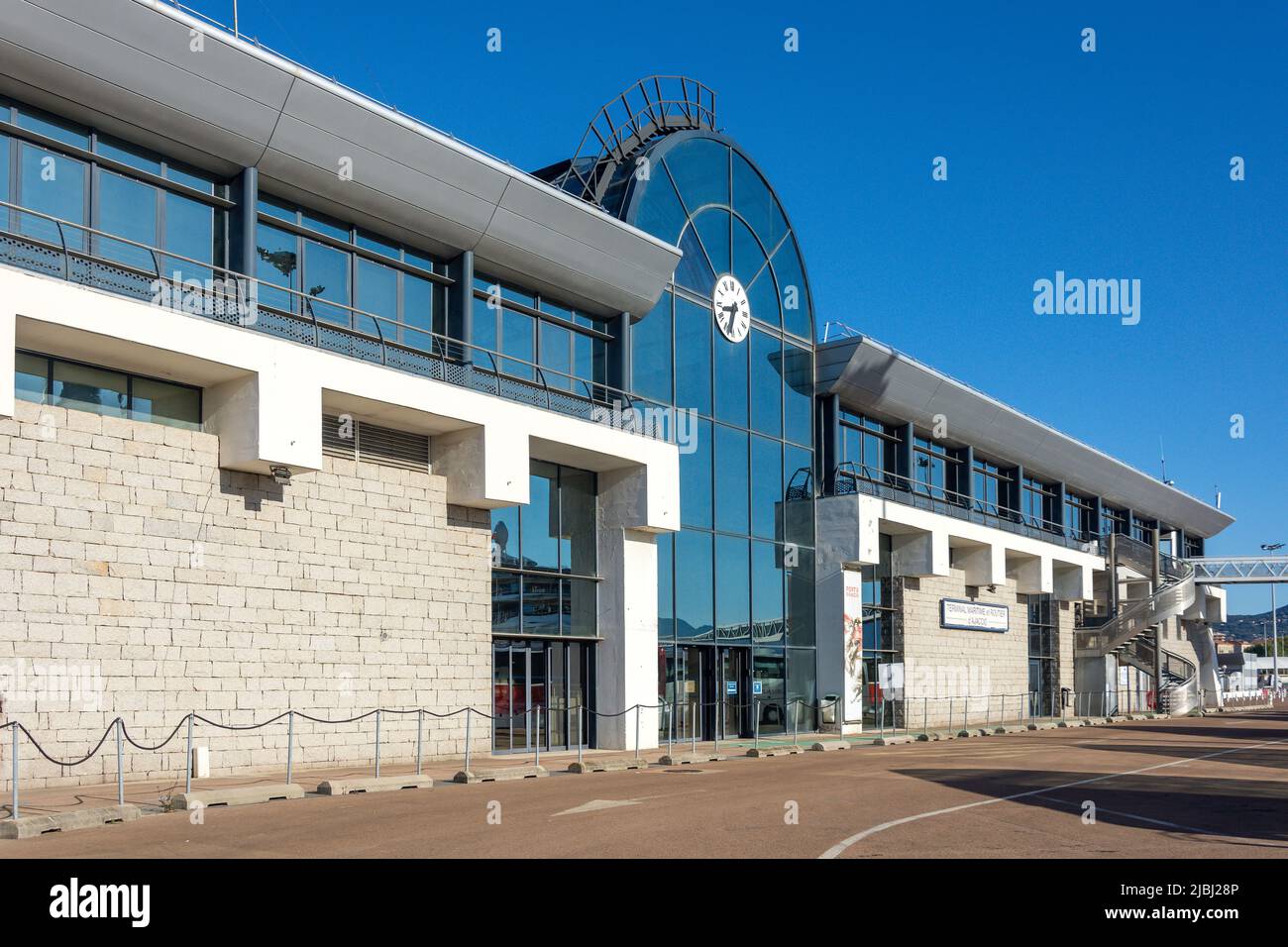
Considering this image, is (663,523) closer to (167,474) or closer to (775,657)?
(775,657)

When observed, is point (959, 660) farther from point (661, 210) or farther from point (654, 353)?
point (661, 210)

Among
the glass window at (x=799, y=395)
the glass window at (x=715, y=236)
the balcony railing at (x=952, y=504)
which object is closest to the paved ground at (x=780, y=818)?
the glass window at (x=799, y=395)

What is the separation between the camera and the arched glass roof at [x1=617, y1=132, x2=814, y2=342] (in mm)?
33500

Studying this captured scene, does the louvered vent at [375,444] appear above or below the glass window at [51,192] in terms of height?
below

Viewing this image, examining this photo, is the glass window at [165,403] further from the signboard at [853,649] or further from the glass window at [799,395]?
the signboard at [853,649]

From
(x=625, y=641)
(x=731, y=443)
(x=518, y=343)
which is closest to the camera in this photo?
(x=518, y=343)

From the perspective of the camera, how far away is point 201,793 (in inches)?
666

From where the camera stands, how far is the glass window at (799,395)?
128ft

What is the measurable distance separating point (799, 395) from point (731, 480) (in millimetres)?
5462

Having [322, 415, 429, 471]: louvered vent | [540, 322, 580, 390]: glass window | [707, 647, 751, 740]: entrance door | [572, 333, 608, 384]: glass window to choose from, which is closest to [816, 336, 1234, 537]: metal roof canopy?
[707, 647, 751, 740]: entrance door

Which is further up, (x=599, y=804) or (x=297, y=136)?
(x=297, y=136)

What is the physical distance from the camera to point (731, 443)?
35719 millimetres

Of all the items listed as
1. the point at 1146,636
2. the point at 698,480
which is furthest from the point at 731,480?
the point at 1146,636

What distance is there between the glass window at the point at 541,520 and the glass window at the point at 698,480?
4713mm
